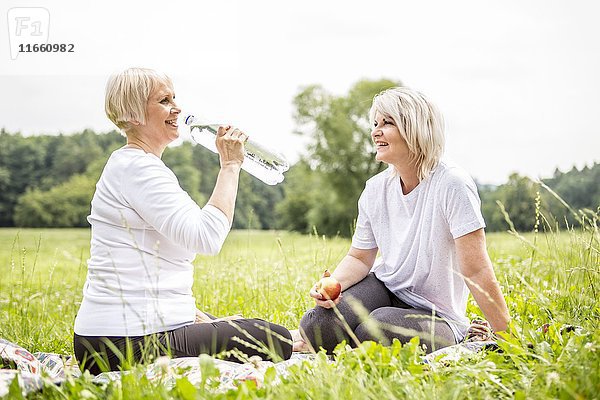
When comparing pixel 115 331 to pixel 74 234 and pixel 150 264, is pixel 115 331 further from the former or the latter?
pixel 74 234

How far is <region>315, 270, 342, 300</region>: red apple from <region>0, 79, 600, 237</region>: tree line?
17184 mm

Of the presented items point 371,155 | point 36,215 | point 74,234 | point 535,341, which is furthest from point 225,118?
point 371,155

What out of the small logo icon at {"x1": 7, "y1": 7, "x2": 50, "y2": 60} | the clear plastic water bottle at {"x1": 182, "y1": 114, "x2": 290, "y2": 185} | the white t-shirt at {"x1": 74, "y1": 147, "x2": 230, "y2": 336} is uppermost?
the small logo icon at {"x1": 7, "y1": 7, "x2": 50, "y2": 60}

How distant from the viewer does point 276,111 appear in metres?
24.7

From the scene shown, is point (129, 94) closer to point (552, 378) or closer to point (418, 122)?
point (418, 122)

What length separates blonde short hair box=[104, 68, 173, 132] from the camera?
9.70ft

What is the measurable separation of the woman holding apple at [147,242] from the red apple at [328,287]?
364 millimetres

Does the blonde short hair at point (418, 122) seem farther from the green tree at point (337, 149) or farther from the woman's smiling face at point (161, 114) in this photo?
the green tree at point (337, 149)

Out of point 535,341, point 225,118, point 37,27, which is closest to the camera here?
point 535,341

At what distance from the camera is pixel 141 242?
9.39 feet

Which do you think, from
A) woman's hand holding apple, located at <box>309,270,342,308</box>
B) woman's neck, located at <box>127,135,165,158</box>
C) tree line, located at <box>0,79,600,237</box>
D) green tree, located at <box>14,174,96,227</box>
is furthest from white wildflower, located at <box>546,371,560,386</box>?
green tree, located at <box>14,174,96,227</box>

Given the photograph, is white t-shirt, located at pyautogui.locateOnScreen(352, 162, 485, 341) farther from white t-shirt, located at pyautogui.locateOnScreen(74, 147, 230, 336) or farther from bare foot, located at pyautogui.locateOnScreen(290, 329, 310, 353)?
white t-shirt, located at pyautogui.locateOnScreen(74, 147, 230, 336)

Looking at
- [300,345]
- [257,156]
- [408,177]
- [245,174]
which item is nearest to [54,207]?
[245,174]

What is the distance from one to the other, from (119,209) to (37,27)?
689cm
